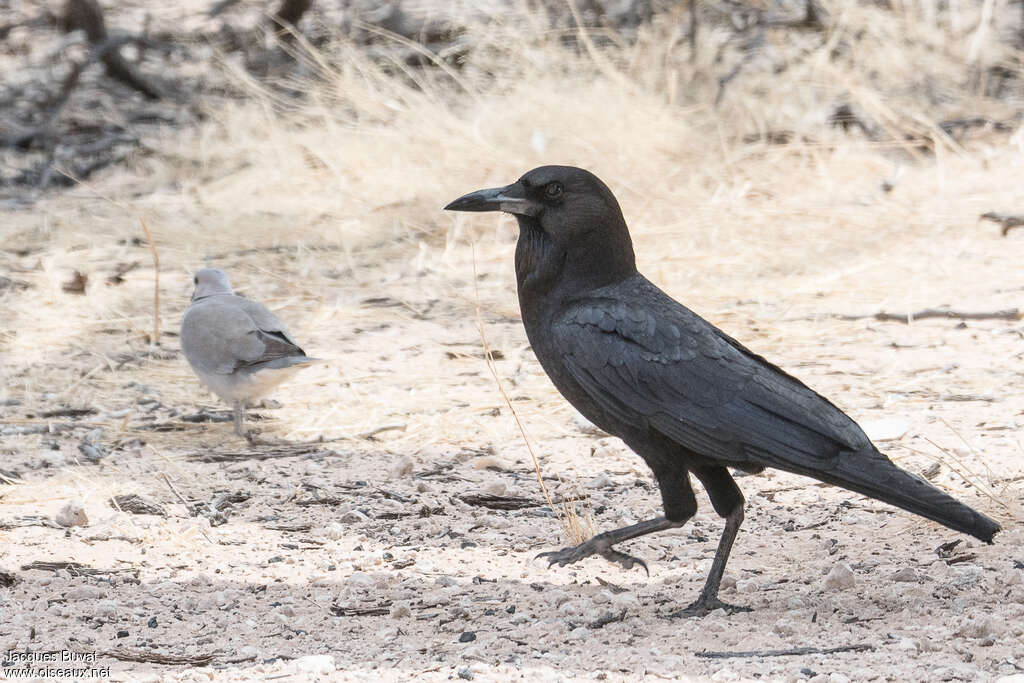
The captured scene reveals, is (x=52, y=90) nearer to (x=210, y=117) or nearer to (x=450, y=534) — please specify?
(x=210, y=117)

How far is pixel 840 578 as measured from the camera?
11.5ft

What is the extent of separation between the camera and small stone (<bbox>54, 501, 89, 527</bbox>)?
4.00 metres

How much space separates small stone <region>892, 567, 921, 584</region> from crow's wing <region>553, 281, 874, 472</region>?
0.52m

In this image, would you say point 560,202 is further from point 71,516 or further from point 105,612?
point 71,516

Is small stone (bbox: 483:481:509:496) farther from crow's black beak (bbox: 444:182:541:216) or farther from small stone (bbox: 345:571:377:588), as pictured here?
crow's black beak (bbox: 444:182:541:216)

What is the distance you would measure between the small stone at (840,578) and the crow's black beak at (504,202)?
4.23ft

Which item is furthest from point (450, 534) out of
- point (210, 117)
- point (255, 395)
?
point (210, 117)

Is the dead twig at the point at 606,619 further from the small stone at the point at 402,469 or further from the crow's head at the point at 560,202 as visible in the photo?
the small stone at the point at 402,469

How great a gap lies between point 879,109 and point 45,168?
19.4ft

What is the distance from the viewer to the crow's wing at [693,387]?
3.24m

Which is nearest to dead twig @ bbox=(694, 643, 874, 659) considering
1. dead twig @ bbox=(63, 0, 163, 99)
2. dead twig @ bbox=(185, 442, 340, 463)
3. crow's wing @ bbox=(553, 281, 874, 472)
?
crow's wing @ bbox=(553, 281, 874, 472)

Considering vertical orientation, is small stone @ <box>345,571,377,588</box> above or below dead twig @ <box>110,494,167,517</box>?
above

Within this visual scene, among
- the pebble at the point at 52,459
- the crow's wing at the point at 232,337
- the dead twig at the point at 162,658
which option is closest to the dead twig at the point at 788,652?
the dead twig at the point at 162,658

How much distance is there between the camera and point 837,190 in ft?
26.7
